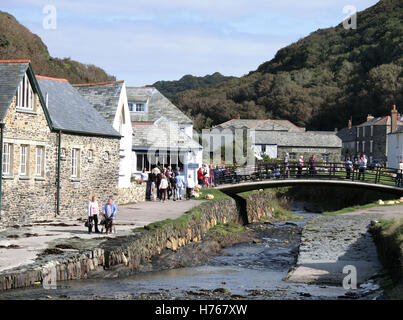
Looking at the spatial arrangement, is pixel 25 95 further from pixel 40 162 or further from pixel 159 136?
pixel 159 136

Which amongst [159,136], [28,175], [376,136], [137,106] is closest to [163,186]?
[159,136]

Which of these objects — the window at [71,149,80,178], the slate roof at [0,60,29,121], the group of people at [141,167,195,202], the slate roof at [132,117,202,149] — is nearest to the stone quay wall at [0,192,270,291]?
the group of people at [141,167,195,202]

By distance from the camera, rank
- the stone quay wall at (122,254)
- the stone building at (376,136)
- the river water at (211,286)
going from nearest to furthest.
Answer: the stone quay wall at (122,254), the river water at (211,286), the stone building at (376,136)

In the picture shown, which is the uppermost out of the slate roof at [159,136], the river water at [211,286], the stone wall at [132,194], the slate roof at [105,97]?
the slate roof at [105,97]

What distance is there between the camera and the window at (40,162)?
2533 cm

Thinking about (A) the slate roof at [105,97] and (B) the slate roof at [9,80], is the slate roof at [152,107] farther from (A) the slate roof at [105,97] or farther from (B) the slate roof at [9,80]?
(B) the slate roof at [9,80]

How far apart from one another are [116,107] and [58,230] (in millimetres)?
14592

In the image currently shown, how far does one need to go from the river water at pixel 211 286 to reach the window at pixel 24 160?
23.9 feet

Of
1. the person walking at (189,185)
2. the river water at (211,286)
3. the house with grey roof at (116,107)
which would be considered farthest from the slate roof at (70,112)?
the river water at (211,286)

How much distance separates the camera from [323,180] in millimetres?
41625

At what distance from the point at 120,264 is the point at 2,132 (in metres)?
7.24

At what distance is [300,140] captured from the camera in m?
90.8
